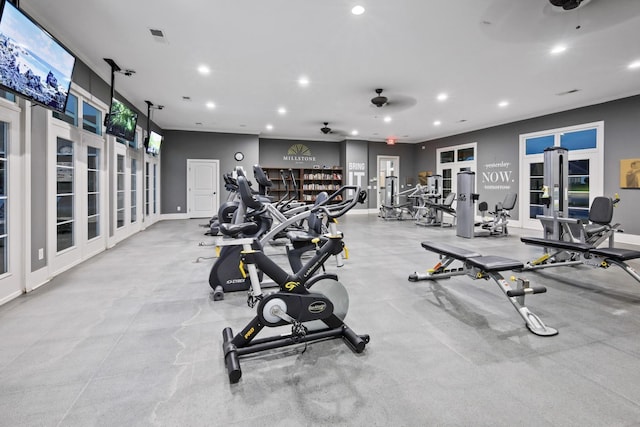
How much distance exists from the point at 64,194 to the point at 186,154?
7117 mm

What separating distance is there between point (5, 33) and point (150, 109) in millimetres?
6168

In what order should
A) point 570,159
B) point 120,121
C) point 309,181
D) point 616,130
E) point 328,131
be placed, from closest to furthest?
point 120,121 < point 616,130 < point 570,159 < point 328,131 < point 309,181

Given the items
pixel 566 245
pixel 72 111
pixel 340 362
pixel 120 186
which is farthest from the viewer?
pixel 120 186

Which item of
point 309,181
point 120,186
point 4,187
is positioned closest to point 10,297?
point 4,187

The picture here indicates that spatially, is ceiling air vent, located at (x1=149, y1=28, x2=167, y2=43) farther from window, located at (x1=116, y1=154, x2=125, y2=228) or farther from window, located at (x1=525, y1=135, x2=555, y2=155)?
window, located at (x1=525, y1=135, x2=555, y2=155)

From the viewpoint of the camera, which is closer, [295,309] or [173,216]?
[295,309]

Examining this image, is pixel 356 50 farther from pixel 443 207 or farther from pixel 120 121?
pixel 443 207

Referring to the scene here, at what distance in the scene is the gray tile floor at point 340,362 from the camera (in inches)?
61.1

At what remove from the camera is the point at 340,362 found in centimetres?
201

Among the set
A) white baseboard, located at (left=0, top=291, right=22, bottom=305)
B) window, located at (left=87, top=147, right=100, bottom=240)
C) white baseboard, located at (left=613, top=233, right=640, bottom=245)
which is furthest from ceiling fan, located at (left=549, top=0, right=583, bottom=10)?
window, located at (left=87, top=147, right=100, bottom=240)

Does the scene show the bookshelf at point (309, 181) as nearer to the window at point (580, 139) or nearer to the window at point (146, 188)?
the window at point (146, 188)

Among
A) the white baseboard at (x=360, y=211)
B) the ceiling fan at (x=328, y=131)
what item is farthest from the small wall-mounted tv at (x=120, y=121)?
the white baseboard at (x=360, y=211)

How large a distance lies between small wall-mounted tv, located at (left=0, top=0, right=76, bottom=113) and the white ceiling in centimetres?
76

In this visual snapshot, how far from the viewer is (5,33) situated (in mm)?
2602
